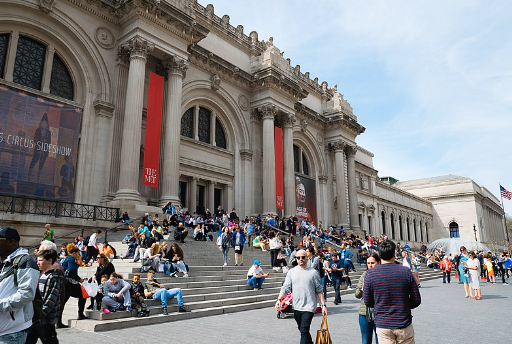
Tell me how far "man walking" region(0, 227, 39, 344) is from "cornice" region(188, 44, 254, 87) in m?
21.8

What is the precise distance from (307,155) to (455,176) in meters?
55.3

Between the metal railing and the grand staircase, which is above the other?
the metal railing

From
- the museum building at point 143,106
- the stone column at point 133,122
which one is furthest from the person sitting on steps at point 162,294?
the stone column at point 133,122

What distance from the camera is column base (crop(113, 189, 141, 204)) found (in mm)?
17734

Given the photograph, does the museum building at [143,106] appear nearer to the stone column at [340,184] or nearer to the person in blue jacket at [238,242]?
the stone column at [340,184]

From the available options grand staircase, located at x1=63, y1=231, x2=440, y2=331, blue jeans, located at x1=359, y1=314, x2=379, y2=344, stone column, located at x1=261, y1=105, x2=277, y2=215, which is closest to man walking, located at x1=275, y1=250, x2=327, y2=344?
blue jeans, located at x1=359, y1=314, x2=379, y2=344

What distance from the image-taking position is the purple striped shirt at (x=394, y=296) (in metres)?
3.71

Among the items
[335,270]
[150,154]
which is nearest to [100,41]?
[150,154]

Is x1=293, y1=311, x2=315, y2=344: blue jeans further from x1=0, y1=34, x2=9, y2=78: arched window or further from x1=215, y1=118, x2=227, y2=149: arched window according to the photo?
x1=215, y1=118, x2=227, y2=149: arched window

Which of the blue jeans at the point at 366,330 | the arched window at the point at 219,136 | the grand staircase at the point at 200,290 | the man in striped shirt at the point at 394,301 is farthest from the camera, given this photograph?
the arched window at the point at 219,136

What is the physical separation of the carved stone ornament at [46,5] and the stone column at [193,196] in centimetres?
1180

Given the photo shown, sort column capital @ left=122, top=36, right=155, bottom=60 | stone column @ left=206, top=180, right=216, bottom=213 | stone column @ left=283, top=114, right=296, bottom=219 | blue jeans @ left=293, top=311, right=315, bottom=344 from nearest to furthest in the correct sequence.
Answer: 1. blue jeans @ left=293, top=311, right=315, bottom=344
2. column capital @ left=122, top=36, right=155, bottom=60
3. stone column @ left=206, top=180, right=216, bottom=213
4. stone column @ left=283, top=114, right=296, bottom=219

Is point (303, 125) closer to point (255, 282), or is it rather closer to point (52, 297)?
point (255, 282)

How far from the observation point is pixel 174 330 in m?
7.64
